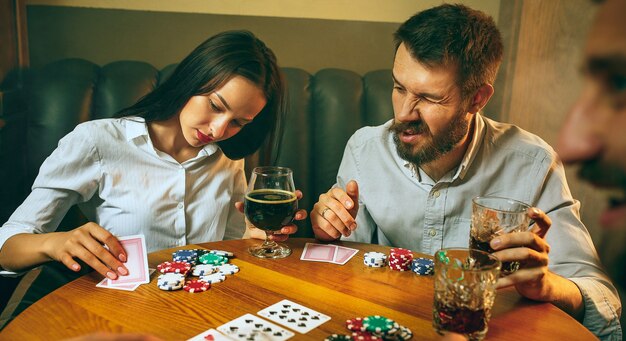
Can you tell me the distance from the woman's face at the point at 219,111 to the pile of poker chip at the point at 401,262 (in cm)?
73

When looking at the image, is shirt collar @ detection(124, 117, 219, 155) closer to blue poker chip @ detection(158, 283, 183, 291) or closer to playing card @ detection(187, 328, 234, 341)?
blue poker chip @ detection(158, 283, 183, 291)

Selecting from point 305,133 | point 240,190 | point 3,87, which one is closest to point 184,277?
point 240,190

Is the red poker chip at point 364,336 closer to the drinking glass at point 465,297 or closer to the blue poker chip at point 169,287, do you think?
the drinking glass at point 465,297

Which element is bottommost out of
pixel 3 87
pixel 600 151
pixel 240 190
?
A: pixel 240 190

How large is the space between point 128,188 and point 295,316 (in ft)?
3.37

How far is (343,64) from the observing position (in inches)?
117

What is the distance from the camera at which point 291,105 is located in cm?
253

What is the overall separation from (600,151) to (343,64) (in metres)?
2.80

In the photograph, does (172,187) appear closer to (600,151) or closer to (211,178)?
(211,178)

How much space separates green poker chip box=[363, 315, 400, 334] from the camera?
3.03ft

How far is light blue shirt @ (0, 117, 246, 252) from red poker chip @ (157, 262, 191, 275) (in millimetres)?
586

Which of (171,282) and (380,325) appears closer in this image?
(380,325)

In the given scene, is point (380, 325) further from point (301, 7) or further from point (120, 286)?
point (301, 7)

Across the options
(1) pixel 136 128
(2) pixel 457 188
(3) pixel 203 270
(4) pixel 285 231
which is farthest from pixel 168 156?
(2) pixel 457 188
